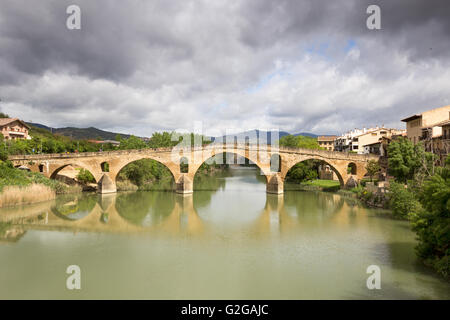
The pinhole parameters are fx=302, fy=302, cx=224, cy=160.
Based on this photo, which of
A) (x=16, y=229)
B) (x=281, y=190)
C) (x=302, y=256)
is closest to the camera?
(x=302, y=256)

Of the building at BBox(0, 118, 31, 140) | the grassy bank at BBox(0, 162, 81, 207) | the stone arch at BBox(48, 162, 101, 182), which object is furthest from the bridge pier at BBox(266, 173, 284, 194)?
the building at BBox(0, 118, 31, 140)

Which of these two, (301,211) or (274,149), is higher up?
(274,149)

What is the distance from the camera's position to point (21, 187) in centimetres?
2006

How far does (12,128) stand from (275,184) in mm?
37365

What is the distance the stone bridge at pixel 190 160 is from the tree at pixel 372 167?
2.02 feet

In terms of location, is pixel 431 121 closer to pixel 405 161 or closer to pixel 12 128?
pixel 405 161

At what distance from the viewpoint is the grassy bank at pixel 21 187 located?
754 inches

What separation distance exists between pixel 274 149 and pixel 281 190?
385cm

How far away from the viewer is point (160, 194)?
2736 centimetres

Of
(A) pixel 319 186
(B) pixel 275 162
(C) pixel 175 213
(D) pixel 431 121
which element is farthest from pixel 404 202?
(A) pixel 319 186

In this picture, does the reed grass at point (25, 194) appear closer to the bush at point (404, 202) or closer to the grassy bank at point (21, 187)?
the grassy bank at point (21, 187)
